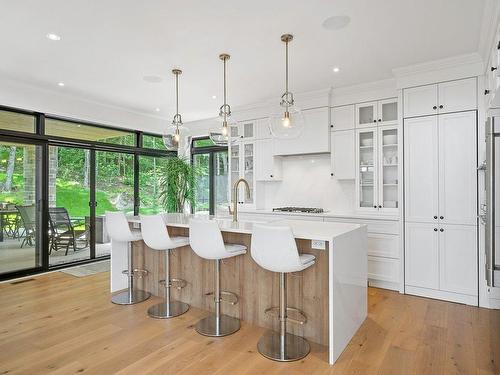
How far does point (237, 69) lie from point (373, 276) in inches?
129

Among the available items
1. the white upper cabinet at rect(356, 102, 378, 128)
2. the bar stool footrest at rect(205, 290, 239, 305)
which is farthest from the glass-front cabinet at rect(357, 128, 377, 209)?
the bar stool footrest at rect(205, 290, 239, 305)

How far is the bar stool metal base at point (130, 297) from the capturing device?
369 cm

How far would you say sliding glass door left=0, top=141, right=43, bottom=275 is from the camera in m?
4.58

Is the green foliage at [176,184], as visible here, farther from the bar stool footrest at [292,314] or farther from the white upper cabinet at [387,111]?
the bar stool footrest at [292,314]

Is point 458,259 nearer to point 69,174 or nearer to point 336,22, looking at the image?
point 336,22

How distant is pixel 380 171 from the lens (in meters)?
4.42

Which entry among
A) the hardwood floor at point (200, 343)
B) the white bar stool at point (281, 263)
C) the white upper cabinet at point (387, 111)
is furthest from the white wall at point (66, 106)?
the white upper cabinet at point (387, 111)

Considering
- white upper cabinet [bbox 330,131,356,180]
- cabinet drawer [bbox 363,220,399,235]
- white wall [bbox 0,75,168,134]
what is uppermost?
white wall [bbox 0,75,168,134]

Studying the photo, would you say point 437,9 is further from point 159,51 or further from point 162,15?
point 159,51

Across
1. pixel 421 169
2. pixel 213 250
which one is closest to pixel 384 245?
pixel 421 169

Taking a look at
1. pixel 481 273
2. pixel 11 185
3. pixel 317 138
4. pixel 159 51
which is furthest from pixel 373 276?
pixel 11 185

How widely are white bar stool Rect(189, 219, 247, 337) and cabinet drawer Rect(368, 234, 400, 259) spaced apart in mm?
2117

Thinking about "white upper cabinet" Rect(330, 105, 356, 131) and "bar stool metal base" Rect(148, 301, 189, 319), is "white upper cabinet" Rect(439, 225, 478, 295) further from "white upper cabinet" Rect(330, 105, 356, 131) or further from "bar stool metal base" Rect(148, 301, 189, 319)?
"bar stool metal base" Rect(148, 301, 189, 319)

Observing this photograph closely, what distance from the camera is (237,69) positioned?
400cm
